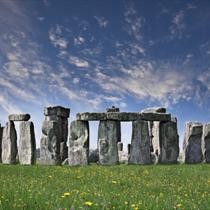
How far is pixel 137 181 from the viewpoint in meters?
8.66

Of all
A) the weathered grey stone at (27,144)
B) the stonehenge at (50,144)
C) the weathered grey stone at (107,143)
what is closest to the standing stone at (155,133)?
the weathered grey stone at (107,143)

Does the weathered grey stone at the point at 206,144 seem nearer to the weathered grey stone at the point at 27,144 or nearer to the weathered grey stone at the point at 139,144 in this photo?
the weathered grey stone at the point at 139,144

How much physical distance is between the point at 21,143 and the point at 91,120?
17.5ft

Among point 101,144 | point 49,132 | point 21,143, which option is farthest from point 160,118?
point 21,143

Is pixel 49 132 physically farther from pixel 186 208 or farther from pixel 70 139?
pixel 186 208

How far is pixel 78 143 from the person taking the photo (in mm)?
15844

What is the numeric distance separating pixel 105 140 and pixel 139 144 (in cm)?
238

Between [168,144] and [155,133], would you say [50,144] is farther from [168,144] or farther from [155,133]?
[155,133]

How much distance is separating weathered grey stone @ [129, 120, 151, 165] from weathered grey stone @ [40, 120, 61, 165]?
519 cm

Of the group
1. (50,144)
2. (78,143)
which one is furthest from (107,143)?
(50,144)

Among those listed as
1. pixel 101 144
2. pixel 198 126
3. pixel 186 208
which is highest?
pixel 198 126

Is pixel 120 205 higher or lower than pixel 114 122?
lower

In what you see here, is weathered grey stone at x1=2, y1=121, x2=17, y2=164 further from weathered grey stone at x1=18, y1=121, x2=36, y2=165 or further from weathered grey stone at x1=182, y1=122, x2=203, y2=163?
weathered grey stone at x1=182, y1=122, x2=203, y2=163

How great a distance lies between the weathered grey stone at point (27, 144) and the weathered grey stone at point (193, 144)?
443 inches
